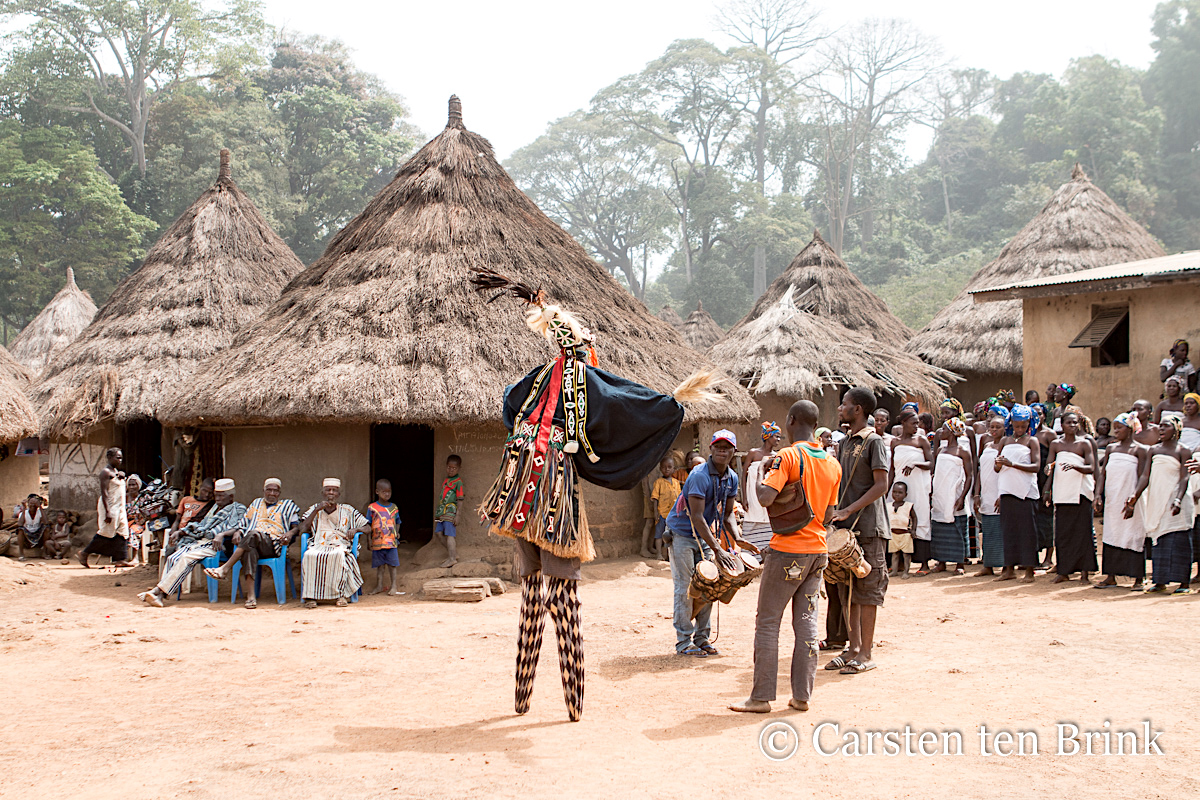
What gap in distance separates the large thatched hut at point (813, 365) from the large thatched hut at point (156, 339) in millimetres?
7856

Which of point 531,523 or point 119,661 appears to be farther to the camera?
point 119,661

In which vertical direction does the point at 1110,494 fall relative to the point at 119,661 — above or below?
above

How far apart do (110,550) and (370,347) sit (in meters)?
4.74

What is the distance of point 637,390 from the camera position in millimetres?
5109

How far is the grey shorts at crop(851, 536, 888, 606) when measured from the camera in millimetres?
5758

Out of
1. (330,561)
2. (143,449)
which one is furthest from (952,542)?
(143,449)

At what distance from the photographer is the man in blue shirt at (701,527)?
610 cm

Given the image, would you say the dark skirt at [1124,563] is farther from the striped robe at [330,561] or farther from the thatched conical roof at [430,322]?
the striped robe at [330,561]

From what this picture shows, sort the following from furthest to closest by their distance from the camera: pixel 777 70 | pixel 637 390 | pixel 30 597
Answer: pixel 777 70 → pixel 30 597 → pixel 637 390

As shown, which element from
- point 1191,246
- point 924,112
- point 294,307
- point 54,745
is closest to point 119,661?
point 54,745

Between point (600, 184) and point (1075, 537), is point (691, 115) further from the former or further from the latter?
point (1075, 537)

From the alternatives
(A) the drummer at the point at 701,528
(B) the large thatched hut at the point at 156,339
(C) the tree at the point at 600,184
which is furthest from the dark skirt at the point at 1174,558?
(C) the tree at the point at 600,184

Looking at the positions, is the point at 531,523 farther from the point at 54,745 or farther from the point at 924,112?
the point at 924,112

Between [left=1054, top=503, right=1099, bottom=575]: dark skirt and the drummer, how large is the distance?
4.10 meters
